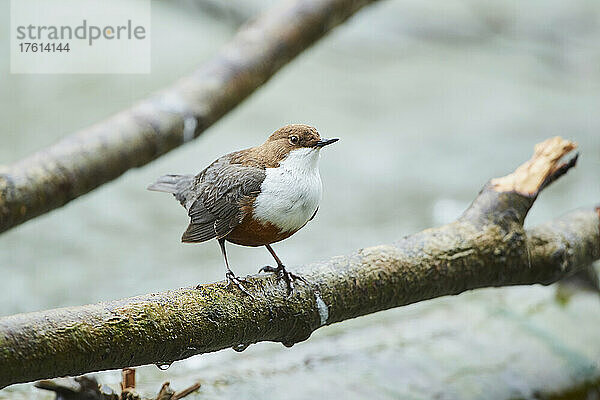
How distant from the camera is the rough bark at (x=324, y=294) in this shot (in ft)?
5.35

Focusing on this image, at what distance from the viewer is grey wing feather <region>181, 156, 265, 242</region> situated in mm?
1861

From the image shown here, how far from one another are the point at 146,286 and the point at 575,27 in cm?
710

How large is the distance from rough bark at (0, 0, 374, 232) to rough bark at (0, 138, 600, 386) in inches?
44.8

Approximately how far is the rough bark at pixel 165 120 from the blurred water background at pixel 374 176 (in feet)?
1.17

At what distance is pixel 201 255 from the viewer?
18.1 feet

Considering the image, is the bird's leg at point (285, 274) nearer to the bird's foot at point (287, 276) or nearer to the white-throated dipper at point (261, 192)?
the bird's foot at point (287, 276)

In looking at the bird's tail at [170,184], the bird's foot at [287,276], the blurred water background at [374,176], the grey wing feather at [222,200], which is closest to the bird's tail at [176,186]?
the bird's tail at [170,184]

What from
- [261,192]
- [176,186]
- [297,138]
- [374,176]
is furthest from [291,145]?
[374,176]

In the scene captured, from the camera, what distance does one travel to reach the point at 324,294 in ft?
7.23

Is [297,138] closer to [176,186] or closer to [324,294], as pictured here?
[176,186]

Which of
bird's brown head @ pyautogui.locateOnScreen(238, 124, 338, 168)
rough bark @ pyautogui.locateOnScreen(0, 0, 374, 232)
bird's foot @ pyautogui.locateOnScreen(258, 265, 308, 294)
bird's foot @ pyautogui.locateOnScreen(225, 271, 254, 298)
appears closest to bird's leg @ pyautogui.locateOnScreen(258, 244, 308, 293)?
bird's foot @ pyautogui.locateOnScreen(258, 265, 308, 294)

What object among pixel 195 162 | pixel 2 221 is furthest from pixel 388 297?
pixel 195 162

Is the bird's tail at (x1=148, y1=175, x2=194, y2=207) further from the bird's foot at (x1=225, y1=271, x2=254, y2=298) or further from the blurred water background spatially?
the blurred water background

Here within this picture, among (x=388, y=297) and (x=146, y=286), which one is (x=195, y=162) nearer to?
(x=146, y=286)
